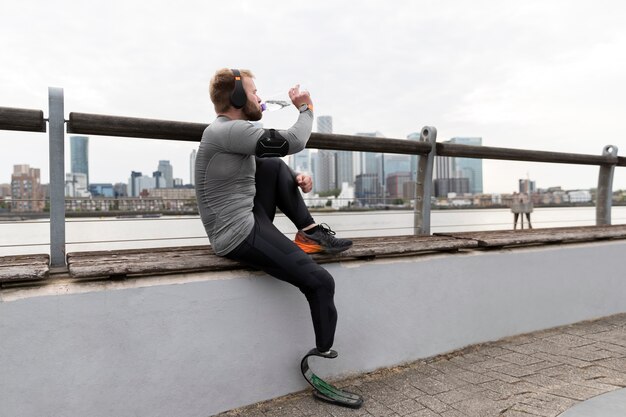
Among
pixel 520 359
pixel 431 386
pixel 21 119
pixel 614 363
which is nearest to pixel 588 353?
pixel 614 363

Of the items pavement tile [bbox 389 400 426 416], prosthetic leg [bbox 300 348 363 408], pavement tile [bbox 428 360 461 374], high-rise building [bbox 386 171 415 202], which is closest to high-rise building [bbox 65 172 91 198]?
prosthetic leg [bbox 300 348 363 408]

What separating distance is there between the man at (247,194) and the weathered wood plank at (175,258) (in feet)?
0.45

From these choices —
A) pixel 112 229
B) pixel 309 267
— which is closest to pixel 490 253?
pixel 309 267

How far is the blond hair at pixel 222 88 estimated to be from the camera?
239 centimetres

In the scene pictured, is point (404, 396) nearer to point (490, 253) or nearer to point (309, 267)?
point (309, 267)

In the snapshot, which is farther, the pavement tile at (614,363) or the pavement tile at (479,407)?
the pavement tile at (614,363)

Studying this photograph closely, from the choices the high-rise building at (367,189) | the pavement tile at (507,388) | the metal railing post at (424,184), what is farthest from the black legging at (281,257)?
the metal railing post at (424,184)

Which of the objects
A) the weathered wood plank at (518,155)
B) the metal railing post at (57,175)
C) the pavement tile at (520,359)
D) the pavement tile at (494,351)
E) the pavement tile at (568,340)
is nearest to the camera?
the metal railing post at (57,175)

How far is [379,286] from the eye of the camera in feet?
9.57

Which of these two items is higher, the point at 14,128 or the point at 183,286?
the point at 14,128

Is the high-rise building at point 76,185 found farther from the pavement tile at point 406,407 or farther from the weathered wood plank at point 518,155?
the weathered wood plank at point 518,155

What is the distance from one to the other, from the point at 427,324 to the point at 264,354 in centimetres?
120

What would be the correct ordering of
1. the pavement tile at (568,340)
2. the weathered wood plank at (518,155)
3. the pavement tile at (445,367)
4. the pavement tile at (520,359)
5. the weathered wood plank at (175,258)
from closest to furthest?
the weathered wood plank at (175,258), the pavement tile at (445,367), the pavement tile at (520,359), the pavement tile at (568,340), the weathered wood plank at (518,155)

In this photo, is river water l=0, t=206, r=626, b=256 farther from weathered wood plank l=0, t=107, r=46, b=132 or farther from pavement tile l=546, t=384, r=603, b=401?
pavement tile l=546, t=384, r=603, b=401
